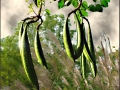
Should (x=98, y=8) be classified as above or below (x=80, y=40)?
above

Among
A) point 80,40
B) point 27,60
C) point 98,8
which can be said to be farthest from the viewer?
point 98,8

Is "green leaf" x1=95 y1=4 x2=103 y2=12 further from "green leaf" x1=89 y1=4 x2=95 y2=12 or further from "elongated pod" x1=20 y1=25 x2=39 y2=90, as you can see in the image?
"elongated pod" x1=20 y1=25 x2=39 y2=90

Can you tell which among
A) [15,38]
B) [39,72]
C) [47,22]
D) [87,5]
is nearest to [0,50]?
[15,38]

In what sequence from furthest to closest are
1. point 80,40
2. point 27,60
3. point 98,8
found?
point 98,8 < point 80,40 < point 27,60

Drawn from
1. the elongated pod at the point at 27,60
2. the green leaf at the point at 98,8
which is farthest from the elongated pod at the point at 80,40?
the green leaf at the point at 98,8

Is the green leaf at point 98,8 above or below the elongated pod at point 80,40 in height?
above

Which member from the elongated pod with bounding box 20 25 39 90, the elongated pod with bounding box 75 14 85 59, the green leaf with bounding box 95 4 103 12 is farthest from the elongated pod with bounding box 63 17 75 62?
the green leaf with bounding box 95 4 103 12

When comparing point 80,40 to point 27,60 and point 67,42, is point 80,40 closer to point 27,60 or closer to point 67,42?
point 67,42

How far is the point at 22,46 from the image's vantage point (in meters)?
1.07

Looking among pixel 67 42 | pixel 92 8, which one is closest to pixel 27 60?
pixel 67 42

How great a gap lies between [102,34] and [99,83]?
2.93ft

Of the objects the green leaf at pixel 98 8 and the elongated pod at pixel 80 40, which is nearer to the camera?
the elongated pod at pixel 80 40

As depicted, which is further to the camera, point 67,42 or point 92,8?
A: point 92,8

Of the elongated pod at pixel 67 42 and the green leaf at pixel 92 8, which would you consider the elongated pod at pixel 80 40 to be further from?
the green leaf at pixel 92 8
